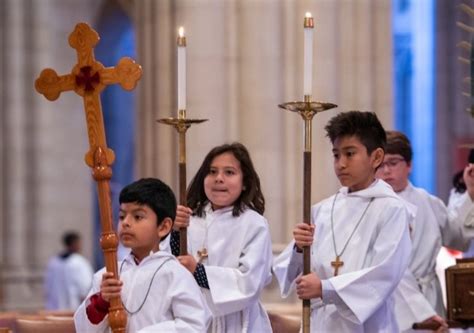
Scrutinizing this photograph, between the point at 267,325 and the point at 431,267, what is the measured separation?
1552 millimetres

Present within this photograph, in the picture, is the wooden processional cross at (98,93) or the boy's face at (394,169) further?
the boy's face at (394,169)

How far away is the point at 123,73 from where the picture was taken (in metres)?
5.84

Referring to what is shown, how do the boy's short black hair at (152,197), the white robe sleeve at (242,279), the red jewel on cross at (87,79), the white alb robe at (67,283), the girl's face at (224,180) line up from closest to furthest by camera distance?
1. the red jewel on cross at (87,79)
2. the boy's short black hair at (152,197)
3. the white robe sleeve at (242,279)
4. the girl's face at (224,180)
5. the white alb robe at (67,283)

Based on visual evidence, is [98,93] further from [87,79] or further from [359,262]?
[359,262]

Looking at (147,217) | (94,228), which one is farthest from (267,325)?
(94,228)

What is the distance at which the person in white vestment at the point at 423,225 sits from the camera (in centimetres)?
779

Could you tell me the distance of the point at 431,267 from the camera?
8.07 meters

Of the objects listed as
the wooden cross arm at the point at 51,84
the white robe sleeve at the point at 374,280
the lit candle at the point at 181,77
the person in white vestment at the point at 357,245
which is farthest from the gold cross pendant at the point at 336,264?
the wooden cross arm at the point at 51,84

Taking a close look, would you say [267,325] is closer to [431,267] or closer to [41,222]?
[431,267]

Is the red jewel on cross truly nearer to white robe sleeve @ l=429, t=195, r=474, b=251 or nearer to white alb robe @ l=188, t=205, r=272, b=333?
white alb robe @ l=188, t=205, r=272, b=333

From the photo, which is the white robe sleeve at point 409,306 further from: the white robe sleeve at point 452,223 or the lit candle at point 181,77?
the lit candle at point 181,77

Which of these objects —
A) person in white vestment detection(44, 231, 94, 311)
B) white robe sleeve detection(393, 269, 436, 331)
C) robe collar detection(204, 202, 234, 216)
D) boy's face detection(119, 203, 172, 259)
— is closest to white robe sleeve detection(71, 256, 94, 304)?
person in white vestment detection(44, 231, 94, 311)

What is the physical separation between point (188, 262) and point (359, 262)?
2.71 feet

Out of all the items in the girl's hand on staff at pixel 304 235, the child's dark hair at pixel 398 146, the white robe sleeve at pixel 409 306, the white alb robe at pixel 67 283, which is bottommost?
the white alb robe at pixel 67 283
